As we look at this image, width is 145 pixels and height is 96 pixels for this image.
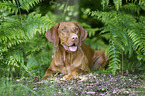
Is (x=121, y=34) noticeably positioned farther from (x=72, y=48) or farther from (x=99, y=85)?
(x=99, y=85)

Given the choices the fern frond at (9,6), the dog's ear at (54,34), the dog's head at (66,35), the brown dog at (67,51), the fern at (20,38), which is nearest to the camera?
the dog's head at (66,35)

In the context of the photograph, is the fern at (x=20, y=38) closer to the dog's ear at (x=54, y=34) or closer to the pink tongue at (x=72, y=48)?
the dog's ear at (x=54, y=34)

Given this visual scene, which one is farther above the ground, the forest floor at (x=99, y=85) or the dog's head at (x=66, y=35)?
the dog's head at (x=66, y=35)

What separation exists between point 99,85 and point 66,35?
3.61 feet

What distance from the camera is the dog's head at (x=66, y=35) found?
3492 mm

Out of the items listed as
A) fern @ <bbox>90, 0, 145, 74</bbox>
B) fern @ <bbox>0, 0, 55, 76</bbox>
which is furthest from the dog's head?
fern @ <bbox>90, 0, 145, 74</bbox>

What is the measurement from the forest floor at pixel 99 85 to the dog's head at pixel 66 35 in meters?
0.59

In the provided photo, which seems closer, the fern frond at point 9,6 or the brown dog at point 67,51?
the brown dog at point 67,51

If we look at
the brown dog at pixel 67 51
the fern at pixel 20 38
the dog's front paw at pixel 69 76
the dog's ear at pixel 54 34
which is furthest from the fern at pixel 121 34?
the fern at pixel 20 38

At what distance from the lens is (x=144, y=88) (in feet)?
9.00

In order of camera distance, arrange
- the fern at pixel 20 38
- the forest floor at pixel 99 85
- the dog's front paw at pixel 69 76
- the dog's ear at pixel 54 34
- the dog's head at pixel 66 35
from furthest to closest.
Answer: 1. the fern at pixel 20 38
2. the dog's ear at pixel 54 34
3. the dog's head at pixel 66 35
4. the dog's front paw at pixel 69 76
5. the forest floor at pixel 99 85

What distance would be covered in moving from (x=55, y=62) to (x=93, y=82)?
3.19ft

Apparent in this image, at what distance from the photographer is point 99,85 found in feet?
9.73

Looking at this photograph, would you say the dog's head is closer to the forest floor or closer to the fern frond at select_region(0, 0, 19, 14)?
the forest floor
